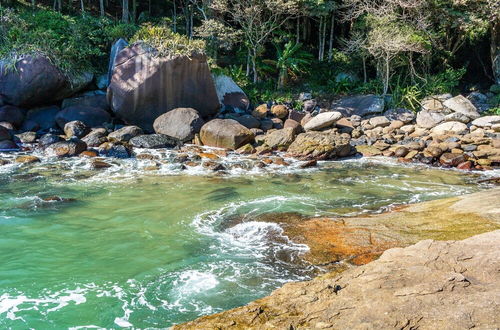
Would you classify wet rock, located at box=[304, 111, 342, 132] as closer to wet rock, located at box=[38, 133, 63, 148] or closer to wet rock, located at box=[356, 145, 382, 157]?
wet rock, located at box=[356, 145, 382, 157]

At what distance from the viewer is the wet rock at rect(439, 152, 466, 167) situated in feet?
42.3

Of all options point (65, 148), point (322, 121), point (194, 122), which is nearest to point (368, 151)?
point (322, 121)

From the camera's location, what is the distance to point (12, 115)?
1528cm

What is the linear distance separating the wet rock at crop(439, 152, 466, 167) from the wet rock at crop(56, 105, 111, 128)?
1192 centimetres

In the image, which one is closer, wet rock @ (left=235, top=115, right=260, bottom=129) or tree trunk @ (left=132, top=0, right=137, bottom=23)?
wet rock @ (left=235, top=115, right=260, bottom=129)

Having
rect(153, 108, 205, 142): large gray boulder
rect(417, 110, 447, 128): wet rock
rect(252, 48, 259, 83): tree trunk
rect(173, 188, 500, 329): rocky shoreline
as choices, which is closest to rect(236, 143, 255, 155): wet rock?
rect(153, 108, 205, 142): large gray boulder

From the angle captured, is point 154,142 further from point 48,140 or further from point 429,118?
point 429,118

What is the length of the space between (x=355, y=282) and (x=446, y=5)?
1873cm

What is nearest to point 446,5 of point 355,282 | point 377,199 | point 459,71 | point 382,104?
point 459,71

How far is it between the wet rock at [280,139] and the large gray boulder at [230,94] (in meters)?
3.86

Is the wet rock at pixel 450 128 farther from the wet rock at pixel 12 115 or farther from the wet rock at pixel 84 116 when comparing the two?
the wet rock at pixel 12 115

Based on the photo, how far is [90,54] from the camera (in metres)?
18.2

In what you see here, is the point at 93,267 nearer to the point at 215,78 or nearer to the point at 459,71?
the point at 215,78

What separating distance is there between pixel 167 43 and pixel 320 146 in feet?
23.7
